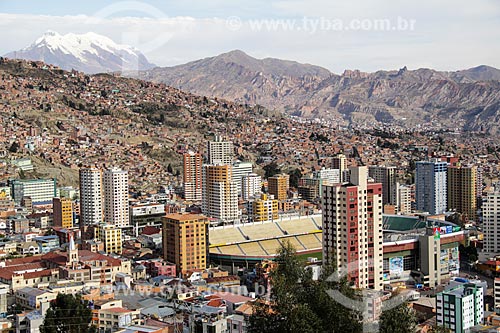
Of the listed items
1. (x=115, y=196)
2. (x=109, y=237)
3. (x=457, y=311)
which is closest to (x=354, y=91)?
(x=115, y=196)

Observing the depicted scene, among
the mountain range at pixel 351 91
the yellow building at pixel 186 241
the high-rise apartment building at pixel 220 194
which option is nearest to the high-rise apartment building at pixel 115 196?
the high-rise apartment building at pixel 220 194

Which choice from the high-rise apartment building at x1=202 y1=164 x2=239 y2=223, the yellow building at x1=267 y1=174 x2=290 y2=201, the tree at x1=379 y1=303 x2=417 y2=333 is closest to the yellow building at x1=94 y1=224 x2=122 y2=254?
the high-rise apartment building at x1=202 y1=164 x2=239 y2=223

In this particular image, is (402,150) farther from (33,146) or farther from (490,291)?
(490,291)

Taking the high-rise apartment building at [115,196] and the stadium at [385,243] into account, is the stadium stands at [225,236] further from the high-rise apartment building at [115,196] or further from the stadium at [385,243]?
the high-rise apartment building at [115,196]

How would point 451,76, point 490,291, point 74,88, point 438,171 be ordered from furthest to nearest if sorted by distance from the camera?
point 451,76, point 74,88, point 438,171, point 490,291

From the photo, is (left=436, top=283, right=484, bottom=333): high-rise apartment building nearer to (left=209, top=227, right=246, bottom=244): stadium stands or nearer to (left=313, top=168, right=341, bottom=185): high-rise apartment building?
(left=209, top=227, right=246, bottom=244): stadium stands

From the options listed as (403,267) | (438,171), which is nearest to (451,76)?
(438,171)

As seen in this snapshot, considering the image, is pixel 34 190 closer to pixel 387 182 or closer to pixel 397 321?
pixel 387 182
